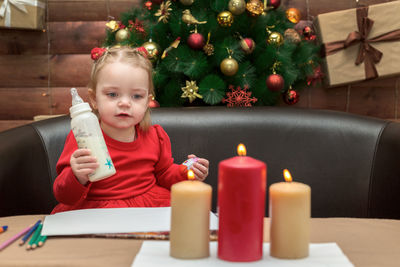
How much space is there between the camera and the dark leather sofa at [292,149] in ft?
4.85

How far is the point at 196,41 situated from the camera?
1.90 m

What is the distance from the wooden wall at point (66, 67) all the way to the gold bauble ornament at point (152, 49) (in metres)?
0.48

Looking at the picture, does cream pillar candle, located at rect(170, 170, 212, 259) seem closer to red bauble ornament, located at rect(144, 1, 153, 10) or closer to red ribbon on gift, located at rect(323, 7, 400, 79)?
red bauble ornament, located at rect(144, 1, 153, 10)

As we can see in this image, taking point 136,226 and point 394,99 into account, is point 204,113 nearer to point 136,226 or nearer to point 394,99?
point 136,226

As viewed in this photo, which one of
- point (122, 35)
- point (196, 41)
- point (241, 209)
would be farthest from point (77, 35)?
point (241, 209)

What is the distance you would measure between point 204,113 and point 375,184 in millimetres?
672

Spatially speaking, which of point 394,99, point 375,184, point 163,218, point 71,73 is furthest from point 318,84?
point 163,218

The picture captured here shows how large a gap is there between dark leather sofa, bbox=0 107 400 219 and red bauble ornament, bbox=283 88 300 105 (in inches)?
18.8

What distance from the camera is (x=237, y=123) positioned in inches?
66.7

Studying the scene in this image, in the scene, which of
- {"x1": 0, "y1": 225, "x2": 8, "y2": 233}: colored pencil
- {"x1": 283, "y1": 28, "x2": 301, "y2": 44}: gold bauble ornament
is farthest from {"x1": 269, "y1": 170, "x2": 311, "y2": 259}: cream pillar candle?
{"x1": 283, "y1": 28, "x2": 301, "y2": 44}: gold bauble ornament

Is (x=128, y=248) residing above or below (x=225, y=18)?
below

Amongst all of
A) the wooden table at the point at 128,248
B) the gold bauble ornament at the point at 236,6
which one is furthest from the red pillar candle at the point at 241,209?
the gold bauble ornament at the point at 236,6

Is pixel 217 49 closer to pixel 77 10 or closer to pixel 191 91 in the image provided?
pixel 191 91

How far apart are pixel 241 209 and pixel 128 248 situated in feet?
0.71
